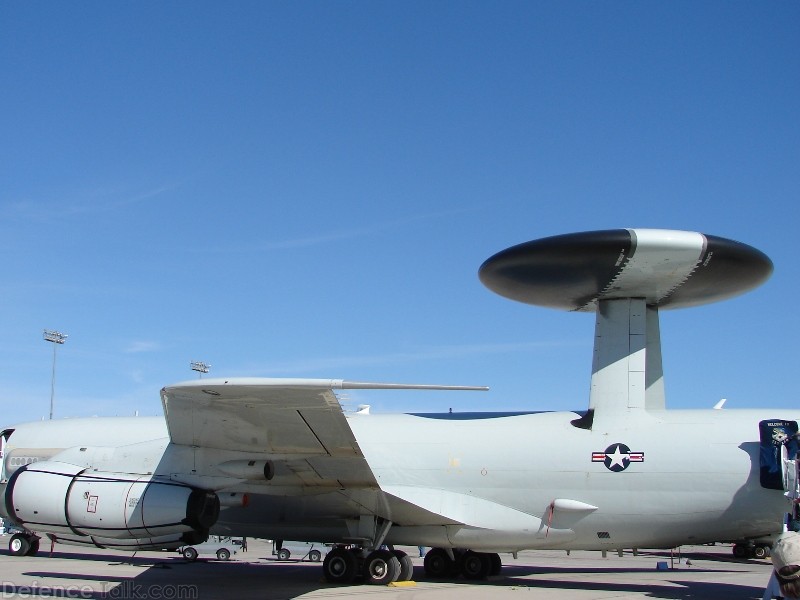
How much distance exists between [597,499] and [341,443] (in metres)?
4.55

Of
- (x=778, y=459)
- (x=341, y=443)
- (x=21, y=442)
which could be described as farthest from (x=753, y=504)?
(x=21, y=442)

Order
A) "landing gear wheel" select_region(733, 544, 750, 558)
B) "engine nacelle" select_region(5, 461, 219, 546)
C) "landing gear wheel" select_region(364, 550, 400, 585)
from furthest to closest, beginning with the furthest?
"landing gear wheel" select_region(733, 544, 750, 558) → "landing gear wheel" select_region(364, 550, 400, 585) → "engine nacelle" select_region(5, 461, 219, 546)

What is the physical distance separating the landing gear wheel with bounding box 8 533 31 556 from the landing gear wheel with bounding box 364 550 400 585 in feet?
35.2

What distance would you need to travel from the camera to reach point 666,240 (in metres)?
13.0

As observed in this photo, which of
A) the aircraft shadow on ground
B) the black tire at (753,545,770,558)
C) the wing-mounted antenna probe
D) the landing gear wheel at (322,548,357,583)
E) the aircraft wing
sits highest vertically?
the wing-mounted antenna probe

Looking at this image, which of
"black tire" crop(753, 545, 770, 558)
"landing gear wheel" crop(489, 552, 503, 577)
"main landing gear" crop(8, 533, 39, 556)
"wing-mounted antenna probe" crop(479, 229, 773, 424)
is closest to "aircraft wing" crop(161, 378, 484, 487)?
"landing gear wheel" crop(489, 552, 503, 577)

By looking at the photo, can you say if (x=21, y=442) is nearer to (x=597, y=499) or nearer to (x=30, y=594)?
(x=30, y=594)

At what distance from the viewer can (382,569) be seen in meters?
14.5

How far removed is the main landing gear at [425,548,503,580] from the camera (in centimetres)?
1695

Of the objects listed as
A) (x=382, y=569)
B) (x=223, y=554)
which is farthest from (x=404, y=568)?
(x=223, y=554)

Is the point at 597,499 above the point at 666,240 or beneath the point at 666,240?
beneath

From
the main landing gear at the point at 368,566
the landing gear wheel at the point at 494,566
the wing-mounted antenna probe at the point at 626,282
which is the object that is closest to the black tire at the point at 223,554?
the landing gear wheel at the point at 494,566

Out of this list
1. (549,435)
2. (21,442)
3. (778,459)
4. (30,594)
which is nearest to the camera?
(30,594)

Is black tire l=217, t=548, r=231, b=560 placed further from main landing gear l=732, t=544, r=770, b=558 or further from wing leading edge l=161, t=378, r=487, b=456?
Result: main landing gear l=732, t=544, r=770, b=558
